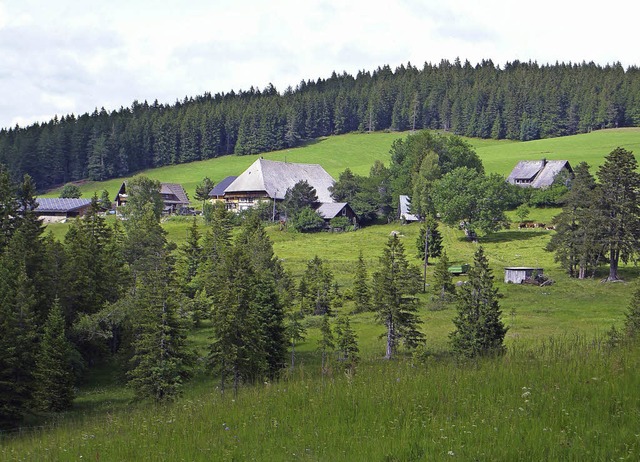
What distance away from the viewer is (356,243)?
90.6 meters

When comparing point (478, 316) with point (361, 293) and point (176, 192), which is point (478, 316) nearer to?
point (361, 293)

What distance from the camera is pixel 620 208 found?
198 feet

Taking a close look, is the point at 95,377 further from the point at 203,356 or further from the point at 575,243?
the point at 575,243

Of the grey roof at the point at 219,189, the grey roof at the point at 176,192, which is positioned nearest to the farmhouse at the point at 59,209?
the grey roof at the point at 176,192

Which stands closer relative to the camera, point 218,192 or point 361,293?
point 361,293

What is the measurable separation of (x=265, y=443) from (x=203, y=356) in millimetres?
37575

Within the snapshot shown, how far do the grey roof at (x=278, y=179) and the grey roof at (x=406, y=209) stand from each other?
16889 mm

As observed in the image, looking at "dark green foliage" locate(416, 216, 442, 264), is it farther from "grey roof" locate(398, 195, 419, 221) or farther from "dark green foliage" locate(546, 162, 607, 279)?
"grey roof" locate(398, 195, 419, 221)

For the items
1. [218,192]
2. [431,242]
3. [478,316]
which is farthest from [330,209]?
[478,316]

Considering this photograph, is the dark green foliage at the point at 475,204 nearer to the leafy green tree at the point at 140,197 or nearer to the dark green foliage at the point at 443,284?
the dark green foliage at the point at 443,284

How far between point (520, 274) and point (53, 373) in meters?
44.5

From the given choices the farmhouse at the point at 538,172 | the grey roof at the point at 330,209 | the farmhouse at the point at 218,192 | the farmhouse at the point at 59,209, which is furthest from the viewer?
the farmhouse at the point at 218,192

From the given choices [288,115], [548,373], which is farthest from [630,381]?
[288,115]

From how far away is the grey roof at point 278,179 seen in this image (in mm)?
121188
